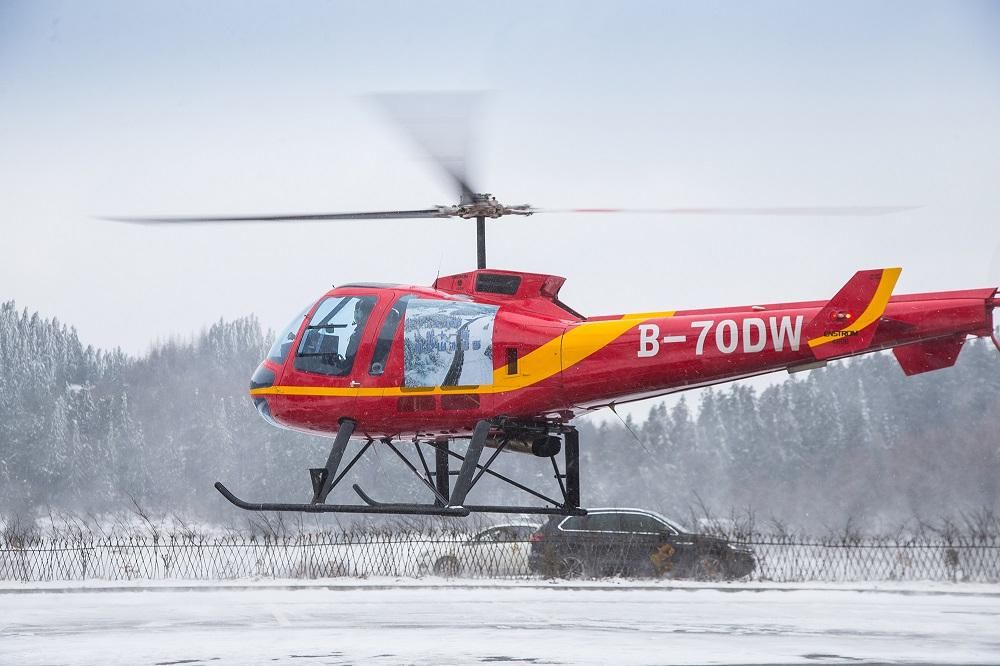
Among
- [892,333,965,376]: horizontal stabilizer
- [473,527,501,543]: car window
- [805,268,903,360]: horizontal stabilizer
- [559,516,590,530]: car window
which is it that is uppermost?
[805,268,903,360]: horizontal stabilizer

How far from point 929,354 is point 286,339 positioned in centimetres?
553

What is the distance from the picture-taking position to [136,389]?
99.4 feet

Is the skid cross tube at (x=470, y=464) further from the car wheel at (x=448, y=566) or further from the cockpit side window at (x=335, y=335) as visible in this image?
the car wheel at (x=448, y=566)

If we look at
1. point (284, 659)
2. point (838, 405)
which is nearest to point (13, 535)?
point (284, 659)

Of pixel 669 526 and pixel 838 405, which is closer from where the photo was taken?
pixel 669 526

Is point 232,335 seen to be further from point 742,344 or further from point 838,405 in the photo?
point 742,344

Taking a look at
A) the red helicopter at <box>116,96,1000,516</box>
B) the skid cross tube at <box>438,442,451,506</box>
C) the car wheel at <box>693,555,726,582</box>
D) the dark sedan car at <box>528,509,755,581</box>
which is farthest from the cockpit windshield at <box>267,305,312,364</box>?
the car wheel at <box>693,555,726,582</box>

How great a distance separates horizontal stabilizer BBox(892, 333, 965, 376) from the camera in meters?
9.22

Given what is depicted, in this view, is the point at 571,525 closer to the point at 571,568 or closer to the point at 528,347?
the point at 571,568

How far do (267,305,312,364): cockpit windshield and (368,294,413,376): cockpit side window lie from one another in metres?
0.90

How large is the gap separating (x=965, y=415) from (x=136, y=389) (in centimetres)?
1978

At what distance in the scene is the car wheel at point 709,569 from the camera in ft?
61.1

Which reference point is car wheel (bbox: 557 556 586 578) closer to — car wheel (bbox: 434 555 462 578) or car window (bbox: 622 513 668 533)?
car window (bbox: 622 513 668 533)

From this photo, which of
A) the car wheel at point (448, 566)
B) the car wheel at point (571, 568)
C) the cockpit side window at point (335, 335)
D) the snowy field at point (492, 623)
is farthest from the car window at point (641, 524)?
the cockpit side window at point (335, 335)
